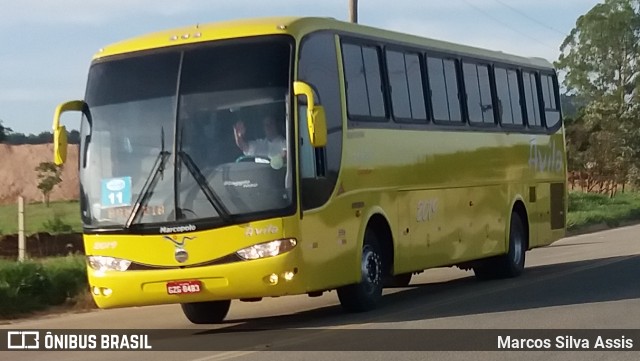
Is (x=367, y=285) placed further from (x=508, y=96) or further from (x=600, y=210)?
(x=600, y=210)

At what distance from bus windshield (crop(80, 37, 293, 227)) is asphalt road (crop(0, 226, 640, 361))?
1419mm

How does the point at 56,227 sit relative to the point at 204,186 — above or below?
below

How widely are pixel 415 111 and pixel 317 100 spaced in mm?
3106

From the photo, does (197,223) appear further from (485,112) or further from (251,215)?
(485,112)

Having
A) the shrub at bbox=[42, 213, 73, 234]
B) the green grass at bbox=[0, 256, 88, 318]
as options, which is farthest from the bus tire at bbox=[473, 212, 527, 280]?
the shrub at bbox=[42, 213, 73, 234]

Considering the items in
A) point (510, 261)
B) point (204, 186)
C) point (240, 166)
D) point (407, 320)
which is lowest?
point (407, 320)

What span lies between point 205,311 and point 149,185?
2.29 metres

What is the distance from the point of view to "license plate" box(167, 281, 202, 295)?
13047 millimetres

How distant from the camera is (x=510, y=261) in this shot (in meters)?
19.8

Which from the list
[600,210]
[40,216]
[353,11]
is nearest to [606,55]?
[600,210]

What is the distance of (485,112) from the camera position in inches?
754

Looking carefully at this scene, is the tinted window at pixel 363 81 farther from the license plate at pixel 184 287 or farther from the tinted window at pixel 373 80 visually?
the license plate at pixel 184 287

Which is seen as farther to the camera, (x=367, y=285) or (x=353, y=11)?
(x=353, y=11)

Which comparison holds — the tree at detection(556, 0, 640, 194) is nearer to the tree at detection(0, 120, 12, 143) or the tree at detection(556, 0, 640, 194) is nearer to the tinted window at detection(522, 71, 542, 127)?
the tree at detection(0, 120, 12, 143)
